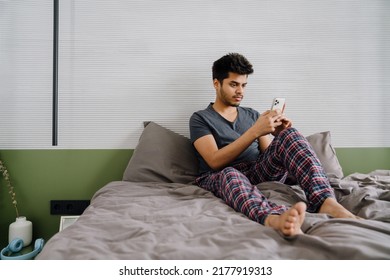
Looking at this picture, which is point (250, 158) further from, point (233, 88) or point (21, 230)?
point (21, 230)

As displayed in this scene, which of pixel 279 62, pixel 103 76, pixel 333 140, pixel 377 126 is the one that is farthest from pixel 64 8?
pixel 377 126

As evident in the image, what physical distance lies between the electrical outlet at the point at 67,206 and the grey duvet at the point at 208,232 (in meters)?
0.57


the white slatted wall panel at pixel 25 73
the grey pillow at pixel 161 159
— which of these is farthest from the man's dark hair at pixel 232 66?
the white slatted wall panel at pixel 25 73

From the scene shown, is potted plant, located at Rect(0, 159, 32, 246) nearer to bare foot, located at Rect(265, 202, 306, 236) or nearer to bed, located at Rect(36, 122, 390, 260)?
bed, located at Rect(36, 122, 390, 260)

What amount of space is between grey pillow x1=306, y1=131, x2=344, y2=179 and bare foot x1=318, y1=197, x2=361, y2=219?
54 centimetres

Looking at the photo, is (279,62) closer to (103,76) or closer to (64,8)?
(103,76)

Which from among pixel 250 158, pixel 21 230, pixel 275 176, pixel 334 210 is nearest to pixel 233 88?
pixel 250 158

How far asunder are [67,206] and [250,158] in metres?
1.11

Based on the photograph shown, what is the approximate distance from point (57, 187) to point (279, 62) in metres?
1.57

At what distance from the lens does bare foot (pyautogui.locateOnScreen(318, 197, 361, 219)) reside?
835mm

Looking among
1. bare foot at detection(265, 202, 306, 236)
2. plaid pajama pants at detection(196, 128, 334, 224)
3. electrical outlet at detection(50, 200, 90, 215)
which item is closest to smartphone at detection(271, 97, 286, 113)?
plaid pajama pants at detection(196, 128, 334, 224)

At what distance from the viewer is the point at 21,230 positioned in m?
1.47

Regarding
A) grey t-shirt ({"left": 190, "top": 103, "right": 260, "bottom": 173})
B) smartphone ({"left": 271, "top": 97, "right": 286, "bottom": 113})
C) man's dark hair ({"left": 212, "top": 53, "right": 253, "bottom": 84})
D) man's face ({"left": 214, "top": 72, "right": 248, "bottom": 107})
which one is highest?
man's dark hair ({"left": 212, "top": 53, "right": 253, "bottom": 84})

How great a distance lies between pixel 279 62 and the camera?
1712 millimetres
